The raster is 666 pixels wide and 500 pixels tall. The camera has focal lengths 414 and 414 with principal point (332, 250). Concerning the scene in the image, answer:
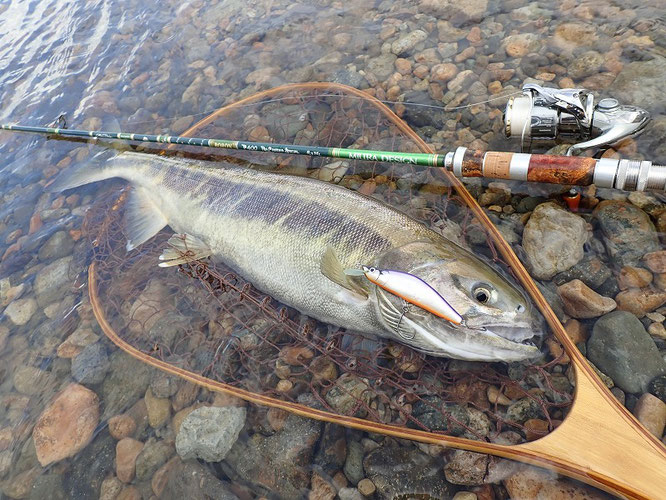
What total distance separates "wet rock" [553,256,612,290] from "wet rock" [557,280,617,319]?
0.06 meters

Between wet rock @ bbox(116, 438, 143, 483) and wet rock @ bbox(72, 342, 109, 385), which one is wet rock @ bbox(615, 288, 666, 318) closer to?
wet rock @ bbox(116, 438, 143, 483)

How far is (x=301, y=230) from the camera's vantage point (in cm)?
344

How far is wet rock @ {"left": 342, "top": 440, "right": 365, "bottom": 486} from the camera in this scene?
9.40ft

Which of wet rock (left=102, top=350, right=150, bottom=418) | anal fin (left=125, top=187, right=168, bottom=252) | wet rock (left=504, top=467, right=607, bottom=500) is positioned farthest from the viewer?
anal fin (left=125, top=187, right=168, bottom=252)

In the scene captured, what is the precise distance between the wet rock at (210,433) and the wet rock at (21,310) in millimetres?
2566

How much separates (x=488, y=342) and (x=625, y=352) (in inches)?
38.0

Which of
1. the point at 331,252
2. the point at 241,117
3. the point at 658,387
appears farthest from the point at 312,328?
the point at 241,117

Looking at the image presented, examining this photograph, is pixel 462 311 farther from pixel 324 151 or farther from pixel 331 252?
pixel 324 151

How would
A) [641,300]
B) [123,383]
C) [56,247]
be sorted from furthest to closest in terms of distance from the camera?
[56,247]
[123,383]
[641,300]

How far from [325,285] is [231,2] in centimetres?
674

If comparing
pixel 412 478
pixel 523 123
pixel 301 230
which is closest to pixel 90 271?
pixel 301 230

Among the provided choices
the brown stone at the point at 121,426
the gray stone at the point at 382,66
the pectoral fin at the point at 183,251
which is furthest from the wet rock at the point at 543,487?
the gray stone at the point at 382,66

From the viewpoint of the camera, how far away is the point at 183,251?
4.07 meters

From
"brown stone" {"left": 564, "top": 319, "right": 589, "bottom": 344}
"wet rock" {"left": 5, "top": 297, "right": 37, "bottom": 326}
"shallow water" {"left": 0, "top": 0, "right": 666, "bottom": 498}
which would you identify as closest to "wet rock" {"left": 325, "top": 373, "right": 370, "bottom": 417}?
"shallow water" {"left": 0, "top": 0, "right": 666, "bottom": 498}
